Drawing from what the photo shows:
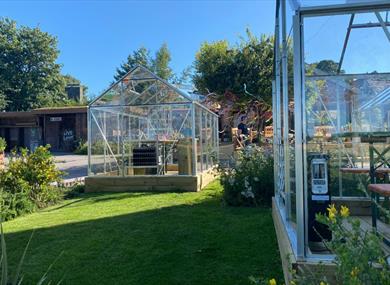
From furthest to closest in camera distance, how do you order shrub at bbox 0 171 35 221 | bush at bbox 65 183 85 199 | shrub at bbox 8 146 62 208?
bush at bbox 65 183 85 199
shrub at bbox 8 146 62 208
shrub at bbox 0 171 35 221

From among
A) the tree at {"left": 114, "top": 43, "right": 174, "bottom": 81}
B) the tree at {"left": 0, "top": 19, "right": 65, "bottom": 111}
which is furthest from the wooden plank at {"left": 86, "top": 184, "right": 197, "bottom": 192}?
the tree at {"left": 114, "top": 43, "right": 174, "bottom": 81}

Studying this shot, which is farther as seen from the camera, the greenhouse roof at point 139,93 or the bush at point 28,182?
the greenhouse roof at point 139,93

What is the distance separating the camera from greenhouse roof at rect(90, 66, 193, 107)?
393 inches

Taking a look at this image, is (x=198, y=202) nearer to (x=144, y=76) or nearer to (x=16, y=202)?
(x=16, y=202)

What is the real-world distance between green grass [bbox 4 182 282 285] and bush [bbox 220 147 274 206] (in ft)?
0.93

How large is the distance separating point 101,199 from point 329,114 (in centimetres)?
586

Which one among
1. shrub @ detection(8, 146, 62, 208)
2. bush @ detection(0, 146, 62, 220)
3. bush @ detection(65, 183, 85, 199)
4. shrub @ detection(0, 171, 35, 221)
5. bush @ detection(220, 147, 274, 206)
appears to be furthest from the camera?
bush @ detection(65, 183, 85, 199)

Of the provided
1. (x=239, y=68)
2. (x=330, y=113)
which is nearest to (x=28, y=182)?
(x=330, y=113)

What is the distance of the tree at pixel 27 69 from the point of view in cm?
3825

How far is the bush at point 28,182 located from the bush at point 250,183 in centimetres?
382

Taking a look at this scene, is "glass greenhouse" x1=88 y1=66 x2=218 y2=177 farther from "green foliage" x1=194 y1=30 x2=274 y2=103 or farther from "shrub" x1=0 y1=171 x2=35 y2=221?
"green foliage" x1=194 y1=30 x2=274 y2=103

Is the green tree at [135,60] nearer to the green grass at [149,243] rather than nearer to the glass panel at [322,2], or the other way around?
the green grass at [149,243]

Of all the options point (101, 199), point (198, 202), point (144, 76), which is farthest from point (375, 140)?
point (144, 76)

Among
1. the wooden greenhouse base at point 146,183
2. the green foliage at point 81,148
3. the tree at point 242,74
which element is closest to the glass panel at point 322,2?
the wooden greenhouse base at point 146,183
